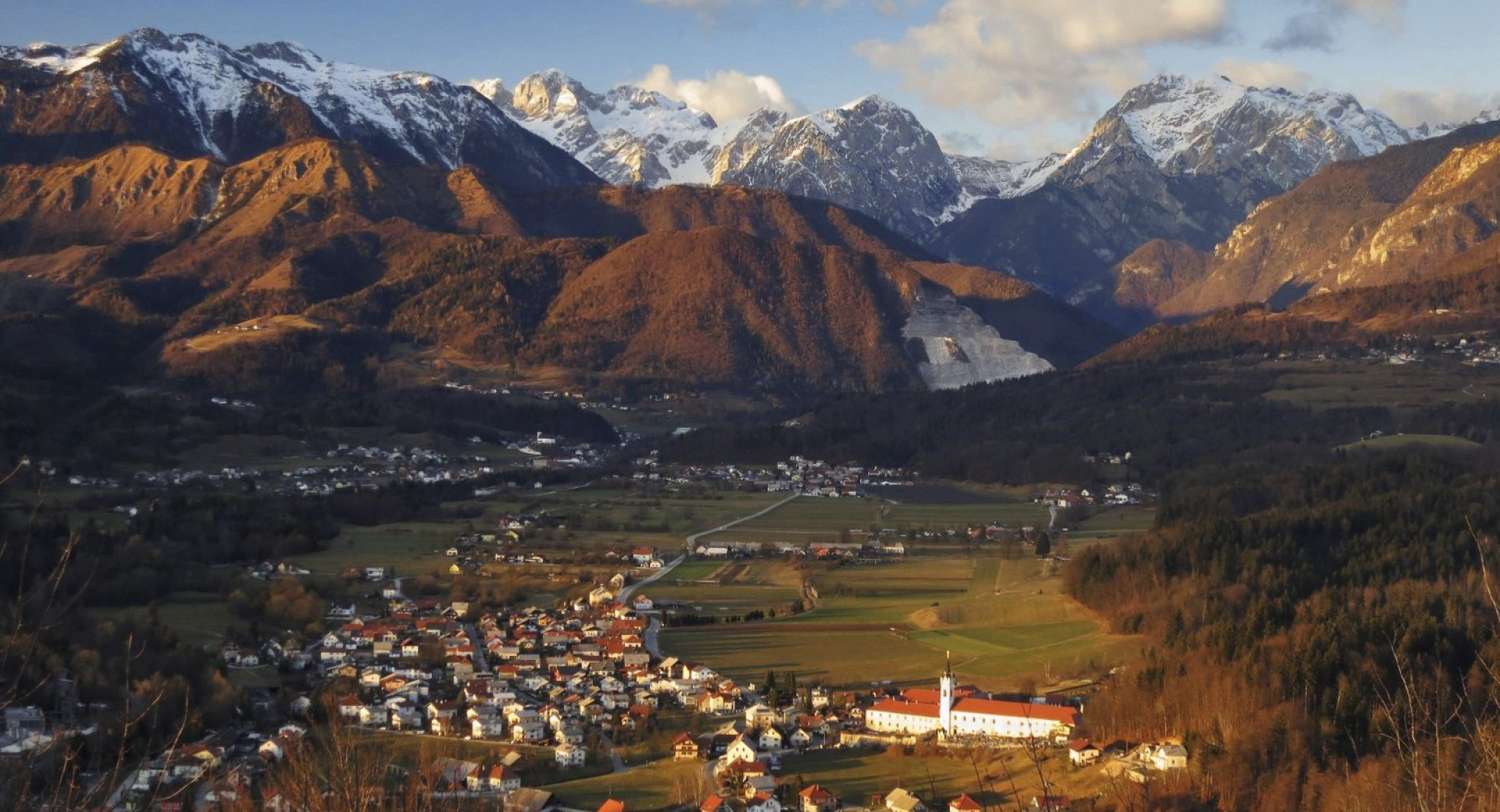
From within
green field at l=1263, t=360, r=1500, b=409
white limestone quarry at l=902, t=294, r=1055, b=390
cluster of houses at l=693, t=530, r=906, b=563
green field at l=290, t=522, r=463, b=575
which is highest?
white limestone quarry at l=902, t=294, r=1055, b=390

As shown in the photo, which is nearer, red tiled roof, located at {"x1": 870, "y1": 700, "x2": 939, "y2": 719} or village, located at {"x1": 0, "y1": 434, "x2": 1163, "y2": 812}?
village, located at {"x1": 0, "y1": 434, "x2": 1163, "y2": 812}

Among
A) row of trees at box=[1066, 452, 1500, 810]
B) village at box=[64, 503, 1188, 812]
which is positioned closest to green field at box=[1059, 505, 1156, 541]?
row of trees at box=[1066, 452, 1500, 810]

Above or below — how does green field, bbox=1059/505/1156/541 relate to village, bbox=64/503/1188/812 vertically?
above

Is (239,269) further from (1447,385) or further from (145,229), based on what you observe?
(1447,385)

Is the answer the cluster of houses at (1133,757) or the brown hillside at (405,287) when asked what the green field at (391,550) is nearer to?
the cluster of houses at (1133,757)

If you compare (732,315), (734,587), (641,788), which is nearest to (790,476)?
(734,587)

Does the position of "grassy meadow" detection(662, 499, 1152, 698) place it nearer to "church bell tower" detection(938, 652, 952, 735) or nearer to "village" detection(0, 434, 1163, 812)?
"village" detection(0, 434, 1163, 812)

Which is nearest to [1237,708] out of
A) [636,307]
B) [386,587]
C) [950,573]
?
[950,573]

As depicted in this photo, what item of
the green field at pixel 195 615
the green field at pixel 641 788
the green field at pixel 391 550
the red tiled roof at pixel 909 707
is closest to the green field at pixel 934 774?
the red tiled roof at pixel 909 707
